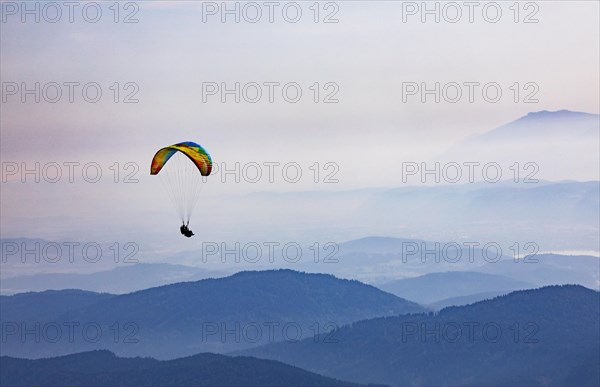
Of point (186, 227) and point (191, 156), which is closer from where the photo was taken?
point (186, 227)
